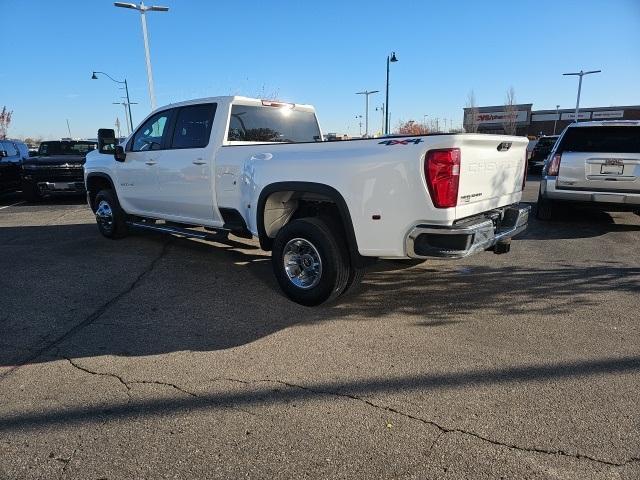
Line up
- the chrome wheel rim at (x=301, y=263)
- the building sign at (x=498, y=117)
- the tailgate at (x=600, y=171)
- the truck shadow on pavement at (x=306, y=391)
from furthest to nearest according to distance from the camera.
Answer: the building sign at (x=498, y=117) < the tailgate at (x=600, y=171) < the chrome wheel rim at (x=301, y=263) < the truck shadow on pavement at (x=306, y=391)

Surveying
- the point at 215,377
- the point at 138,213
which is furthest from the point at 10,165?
the point at 215,377

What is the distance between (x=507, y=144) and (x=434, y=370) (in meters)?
2.31

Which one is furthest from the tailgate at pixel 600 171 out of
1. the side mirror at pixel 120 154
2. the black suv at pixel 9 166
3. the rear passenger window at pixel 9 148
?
the rear passenger window at pixel 9 148

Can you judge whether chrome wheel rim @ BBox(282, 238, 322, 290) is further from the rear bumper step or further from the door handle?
the rear bumper step

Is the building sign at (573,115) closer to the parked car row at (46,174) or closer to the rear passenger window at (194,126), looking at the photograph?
the parked car row at (46,174)

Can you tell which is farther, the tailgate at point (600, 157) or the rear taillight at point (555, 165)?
the rear taillight at point (555, 165)

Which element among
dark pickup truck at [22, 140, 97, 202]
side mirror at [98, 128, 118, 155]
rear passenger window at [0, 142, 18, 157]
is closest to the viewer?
side mirror at [98, 128, 118, 155]

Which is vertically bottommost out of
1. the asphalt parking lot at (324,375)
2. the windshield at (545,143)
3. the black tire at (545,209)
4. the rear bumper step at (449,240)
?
the asphalt parking lot at (324,375)

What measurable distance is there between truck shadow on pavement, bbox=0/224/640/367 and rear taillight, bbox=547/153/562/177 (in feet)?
8.48

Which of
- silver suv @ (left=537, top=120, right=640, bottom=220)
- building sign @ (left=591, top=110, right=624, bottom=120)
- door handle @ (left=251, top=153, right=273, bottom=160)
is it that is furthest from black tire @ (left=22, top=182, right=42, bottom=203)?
building sign @ (left=591, top=110, right=624, bottom=120)

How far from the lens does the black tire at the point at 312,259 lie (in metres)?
4.25

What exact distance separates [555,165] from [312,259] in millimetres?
5563

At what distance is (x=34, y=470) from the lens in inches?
92.7

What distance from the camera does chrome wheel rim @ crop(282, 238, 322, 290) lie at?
4.47 m
